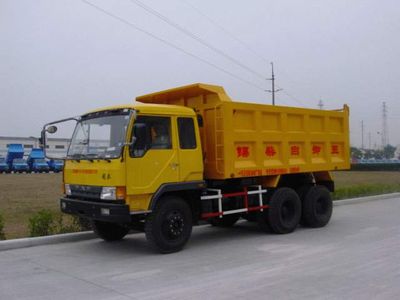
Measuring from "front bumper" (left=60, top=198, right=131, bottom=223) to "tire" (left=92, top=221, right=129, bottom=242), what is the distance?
92 centimetres

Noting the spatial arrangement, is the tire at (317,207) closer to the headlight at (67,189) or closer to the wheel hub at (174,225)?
the wheel hub at (174,225)

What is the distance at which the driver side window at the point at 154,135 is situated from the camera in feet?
26.7

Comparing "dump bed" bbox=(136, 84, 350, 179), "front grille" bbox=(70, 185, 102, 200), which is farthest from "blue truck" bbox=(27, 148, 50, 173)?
"front grille" bbox=(70, 185, 102, 200)

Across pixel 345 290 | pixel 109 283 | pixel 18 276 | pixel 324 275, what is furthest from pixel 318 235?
pixel 18 276

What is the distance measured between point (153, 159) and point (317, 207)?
505 centimetres

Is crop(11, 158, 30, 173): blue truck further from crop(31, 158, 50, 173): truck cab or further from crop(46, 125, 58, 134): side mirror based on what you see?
crop(46, 125, 58, 134): side mirror

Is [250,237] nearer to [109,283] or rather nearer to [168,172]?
[168,172]

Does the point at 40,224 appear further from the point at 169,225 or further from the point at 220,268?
the point at 220,268

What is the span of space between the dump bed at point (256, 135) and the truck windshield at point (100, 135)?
6.20ft

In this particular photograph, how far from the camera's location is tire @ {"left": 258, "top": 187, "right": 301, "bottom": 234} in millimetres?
10367

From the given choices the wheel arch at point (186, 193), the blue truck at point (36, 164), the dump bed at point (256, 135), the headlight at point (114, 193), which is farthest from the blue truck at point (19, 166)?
the headlight at point (114, 193)

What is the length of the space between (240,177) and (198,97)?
183 centimetres

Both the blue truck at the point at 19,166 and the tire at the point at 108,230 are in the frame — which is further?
the blue truck at the point at 19,166

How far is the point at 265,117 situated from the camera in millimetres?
10266
